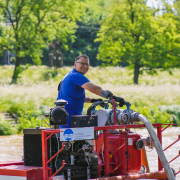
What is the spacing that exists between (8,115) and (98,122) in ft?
37.9

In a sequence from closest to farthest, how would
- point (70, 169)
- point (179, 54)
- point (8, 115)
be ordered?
point (70, 169) → point (8, 115) → point (179, 54)

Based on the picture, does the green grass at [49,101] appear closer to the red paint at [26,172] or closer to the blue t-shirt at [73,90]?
the blue t-shirt at [73,90]

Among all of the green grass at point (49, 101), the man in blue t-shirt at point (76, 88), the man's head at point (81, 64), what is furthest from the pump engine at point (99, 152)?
the green grass at point (49, 101)

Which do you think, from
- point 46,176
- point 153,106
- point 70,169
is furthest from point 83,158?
point 153,106

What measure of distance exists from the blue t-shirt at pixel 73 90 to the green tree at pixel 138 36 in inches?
961

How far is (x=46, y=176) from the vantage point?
15.3 ft

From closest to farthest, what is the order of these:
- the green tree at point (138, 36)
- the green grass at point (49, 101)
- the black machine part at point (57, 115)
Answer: the black machine part at point (57, 115) < the green grass at point (49, 101) < the green tree at point (138, 36)

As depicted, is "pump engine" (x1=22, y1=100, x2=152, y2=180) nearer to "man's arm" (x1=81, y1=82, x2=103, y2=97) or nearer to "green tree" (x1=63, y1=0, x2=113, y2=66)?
"man's arm" (x1=81, y1=82, x2=103, y2=97)

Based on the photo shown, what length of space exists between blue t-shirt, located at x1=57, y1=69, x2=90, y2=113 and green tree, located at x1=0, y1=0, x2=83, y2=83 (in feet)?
72.5

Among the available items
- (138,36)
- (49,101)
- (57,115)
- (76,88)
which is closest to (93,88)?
(76,88)

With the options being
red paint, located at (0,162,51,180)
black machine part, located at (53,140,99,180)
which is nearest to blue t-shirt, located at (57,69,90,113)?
black machine part, located at (53,140,99,180)

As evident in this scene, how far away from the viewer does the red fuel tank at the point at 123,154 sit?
17.7 ft

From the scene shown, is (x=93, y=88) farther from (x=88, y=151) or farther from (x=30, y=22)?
(x=30, y=22)

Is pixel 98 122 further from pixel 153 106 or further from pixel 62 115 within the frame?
pixel 153 106
